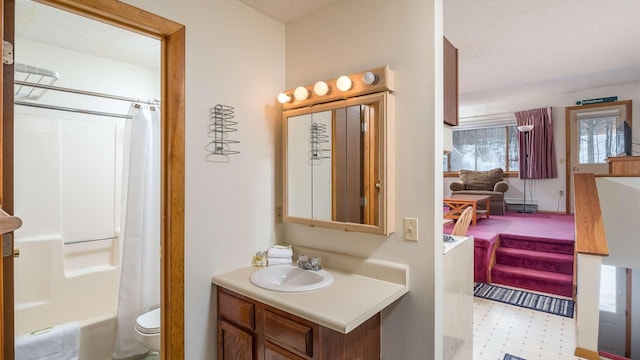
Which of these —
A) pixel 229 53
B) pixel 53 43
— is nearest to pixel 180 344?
pixel 229 53

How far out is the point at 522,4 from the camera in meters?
2.38

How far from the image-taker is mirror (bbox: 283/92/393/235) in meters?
1.69

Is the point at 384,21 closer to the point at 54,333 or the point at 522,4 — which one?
the point at 522,4

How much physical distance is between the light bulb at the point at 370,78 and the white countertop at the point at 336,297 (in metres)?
1.09

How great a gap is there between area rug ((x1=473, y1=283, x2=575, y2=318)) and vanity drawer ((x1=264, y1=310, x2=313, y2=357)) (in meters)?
3.04

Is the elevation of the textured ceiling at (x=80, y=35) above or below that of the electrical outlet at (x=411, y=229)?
above

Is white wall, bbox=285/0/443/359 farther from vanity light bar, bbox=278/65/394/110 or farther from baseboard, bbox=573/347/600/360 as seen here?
baseboard, bbox=573/347/600/360

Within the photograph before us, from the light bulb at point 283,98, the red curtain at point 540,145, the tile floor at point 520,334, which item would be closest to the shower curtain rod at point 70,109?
the light bulb at point 283,98

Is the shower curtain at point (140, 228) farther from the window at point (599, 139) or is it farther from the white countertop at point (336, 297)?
the window at point (599, 139)

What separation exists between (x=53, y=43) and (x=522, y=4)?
3.69 meters

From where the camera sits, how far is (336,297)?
4.94 feet

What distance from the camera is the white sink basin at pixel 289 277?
1717 millimetres

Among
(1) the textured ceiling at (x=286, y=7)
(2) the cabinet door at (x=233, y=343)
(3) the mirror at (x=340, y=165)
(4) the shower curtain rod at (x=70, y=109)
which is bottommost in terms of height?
(2) the cabinet door at (x=233, y=343)

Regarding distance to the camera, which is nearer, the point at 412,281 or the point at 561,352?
the point at 412,281
